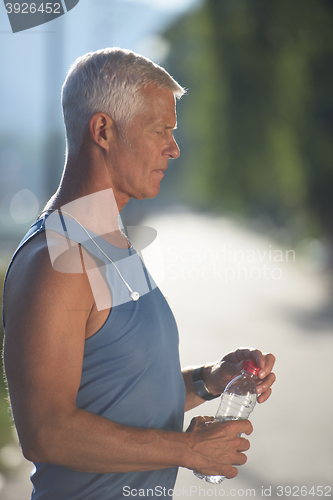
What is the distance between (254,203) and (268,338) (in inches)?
365

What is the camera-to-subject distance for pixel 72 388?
49.9 inches

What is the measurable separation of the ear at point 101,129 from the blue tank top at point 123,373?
0.28 meters

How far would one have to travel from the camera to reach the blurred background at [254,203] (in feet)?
14.9

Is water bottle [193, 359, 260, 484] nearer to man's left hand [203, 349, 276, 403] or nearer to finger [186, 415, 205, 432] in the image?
man's left hand [203, 349, 276, 403]

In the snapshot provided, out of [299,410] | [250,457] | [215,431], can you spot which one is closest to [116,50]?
[215,431]

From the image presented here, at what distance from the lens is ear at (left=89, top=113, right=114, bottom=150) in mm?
1520

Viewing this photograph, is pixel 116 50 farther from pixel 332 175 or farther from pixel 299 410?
pixel 332 175

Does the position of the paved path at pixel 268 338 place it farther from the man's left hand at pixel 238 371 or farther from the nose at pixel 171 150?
the nose at pixel 171 150

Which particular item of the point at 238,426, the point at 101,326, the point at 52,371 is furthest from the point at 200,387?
the point at 52,371

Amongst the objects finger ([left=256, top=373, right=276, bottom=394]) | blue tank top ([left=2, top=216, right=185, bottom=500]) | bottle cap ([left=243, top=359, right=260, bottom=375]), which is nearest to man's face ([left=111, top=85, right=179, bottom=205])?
blue tank top ([left=2, top=216, right=185, bottom=500])

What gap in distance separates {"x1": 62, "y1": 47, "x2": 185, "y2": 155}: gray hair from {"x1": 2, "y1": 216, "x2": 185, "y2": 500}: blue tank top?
0.36 meters

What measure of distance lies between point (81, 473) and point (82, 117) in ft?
3.45

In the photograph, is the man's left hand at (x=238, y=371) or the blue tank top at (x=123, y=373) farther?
the man's left hand at (x=238, y=371)

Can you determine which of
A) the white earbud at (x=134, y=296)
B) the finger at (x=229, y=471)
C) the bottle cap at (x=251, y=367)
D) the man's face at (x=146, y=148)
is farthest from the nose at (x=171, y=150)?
the finger at (x=229, y=471)
